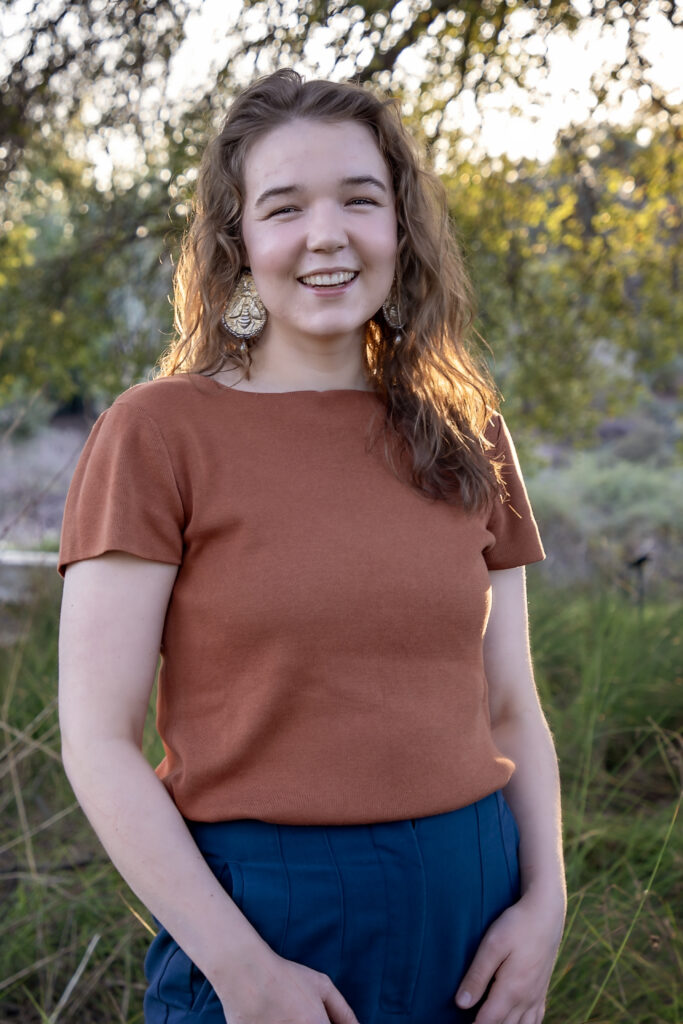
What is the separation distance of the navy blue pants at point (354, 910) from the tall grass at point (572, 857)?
0.43m

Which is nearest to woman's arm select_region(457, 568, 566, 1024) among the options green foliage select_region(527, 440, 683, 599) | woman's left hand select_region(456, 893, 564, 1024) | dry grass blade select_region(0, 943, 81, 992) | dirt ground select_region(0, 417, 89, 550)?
woman's left hand select_region(456, 893, 564, 1024)

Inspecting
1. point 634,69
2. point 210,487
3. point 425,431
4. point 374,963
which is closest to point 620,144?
point 634,69

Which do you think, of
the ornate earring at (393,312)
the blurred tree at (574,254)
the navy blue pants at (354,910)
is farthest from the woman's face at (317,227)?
the blurred tree at (574,254)

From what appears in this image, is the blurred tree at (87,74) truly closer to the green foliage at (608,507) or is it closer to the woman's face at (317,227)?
the woman's face at (317,227)

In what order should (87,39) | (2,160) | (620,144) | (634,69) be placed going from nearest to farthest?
(634,69) < (87,39) < (2,160) < (620,144)

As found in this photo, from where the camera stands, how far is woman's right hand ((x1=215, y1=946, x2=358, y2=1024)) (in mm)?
1209

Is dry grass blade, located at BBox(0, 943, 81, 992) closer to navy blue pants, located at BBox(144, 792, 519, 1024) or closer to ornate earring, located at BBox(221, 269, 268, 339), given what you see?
navy blue pants, located at BBox(144, 792, 519, 1024)

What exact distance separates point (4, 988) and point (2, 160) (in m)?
3.02

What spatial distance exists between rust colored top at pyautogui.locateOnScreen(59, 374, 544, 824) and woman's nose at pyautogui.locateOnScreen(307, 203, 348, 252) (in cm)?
28

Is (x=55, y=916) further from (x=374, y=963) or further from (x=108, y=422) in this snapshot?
(x=108, y=422)

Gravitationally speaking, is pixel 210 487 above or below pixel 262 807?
above

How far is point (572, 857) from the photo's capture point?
256cm

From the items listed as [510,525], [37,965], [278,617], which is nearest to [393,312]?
[510,525]

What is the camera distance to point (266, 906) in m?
1.29
